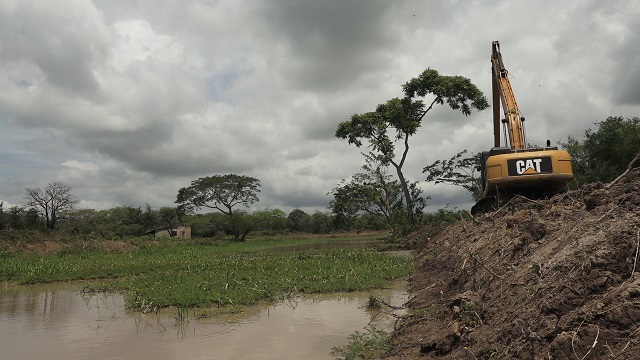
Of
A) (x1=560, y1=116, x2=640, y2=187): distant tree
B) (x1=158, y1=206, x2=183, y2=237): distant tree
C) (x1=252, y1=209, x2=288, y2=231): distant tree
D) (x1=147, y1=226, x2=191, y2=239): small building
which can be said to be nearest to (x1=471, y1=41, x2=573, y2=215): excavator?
(x1=560, y1=116, x2=640, y2=187): distant tree

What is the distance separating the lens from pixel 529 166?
1194 centimetres

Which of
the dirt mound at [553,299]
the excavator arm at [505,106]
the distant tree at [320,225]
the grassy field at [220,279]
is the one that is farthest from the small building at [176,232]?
the dirt mound at [553,299]

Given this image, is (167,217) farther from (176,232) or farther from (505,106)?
(505,106)

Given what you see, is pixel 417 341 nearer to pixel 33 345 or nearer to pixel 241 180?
pixel 33 345

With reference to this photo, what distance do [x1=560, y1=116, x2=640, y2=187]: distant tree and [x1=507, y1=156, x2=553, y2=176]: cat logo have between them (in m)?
19.6

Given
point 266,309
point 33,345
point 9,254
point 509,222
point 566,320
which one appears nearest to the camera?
point 566,320

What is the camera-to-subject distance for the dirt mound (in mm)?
3292

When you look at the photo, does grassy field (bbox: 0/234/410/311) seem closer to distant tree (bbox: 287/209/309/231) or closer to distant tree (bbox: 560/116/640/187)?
distant tree (bbox: 560/116/640/187)

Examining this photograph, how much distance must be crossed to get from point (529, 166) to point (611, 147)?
2282 cm

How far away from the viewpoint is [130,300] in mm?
10680

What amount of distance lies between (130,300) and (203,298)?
2071 mm

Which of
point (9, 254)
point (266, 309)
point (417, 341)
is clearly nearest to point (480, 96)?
point (266, 309)

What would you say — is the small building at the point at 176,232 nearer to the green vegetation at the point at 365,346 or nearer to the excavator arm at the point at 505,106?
the excavator arm at the point at 505,106

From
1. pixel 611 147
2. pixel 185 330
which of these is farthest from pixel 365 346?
pixel 611 147
